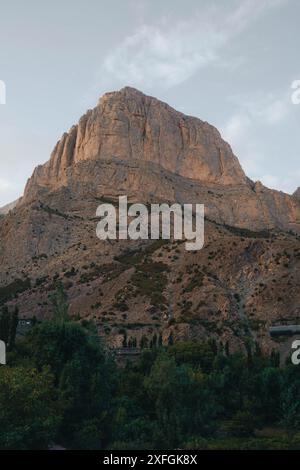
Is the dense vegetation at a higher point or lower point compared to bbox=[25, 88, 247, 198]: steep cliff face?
lower

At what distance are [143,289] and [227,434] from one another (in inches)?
1580

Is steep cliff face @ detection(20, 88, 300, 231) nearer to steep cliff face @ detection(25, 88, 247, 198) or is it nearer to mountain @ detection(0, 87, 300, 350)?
steep cliff face @ detection(25, 88, 247, 198)

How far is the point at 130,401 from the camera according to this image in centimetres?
4056

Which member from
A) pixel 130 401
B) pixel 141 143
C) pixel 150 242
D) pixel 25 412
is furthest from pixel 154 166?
pixel 25 412

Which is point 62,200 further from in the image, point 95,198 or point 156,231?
point 156,231

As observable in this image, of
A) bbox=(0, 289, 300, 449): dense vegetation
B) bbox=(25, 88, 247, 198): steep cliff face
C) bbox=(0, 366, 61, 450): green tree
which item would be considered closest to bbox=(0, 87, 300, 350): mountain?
bbox=(25, 88, 247, 198): steep cliff face

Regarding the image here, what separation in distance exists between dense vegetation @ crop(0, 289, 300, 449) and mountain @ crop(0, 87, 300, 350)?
17.5 metres

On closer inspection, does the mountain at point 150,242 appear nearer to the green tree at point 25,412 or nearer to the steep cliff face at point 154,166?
the steep cliff face at point 154,166

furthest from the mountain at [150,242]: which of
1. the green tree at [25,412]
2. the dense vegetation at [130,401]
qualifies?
the green tree at [25,412]

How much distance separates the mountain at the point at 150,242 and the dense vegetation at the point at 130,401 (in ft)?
57.5

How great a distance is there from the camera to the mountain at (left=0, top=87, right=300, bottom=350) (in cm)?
7362

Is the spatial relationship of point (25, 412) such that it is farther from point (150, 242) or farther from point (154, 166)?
point (154, 166)
